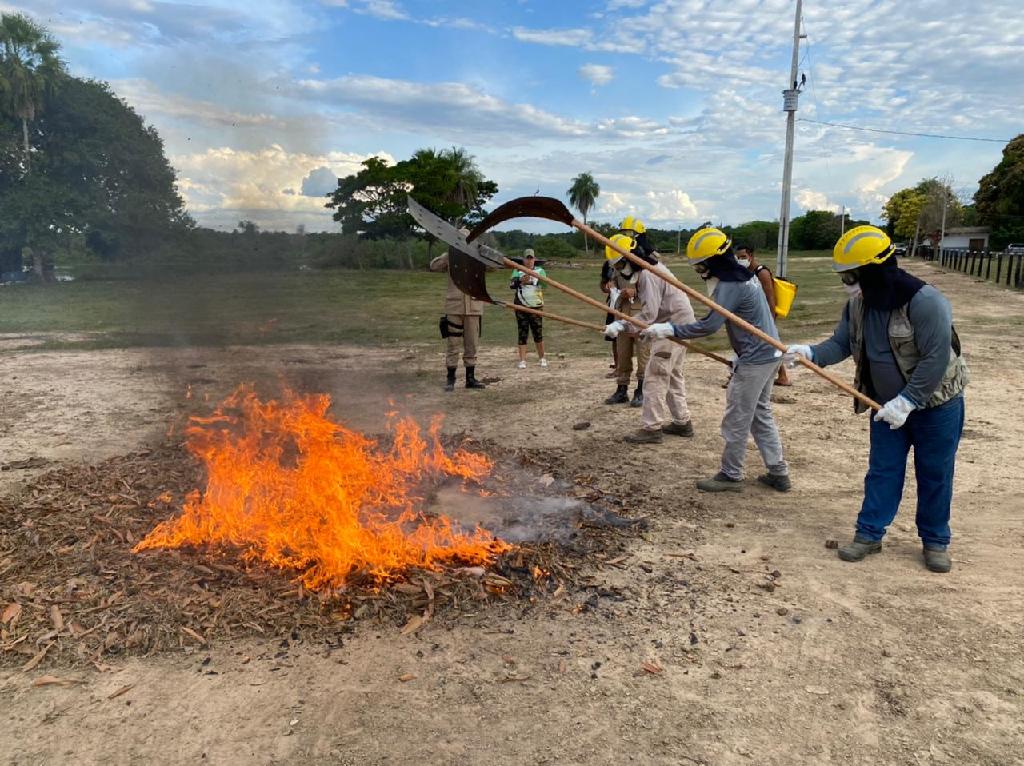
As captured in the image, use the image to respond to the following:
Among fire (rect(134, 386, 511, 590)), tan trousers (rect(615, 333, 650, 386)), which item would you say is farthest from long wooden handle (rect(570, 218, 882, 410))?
tan trousers (rect(615, 333, 650, 386))

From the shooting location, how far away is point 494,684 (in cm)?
311

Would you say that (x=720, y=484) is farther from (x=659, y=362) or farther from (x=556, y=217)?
(x=556, y=217)

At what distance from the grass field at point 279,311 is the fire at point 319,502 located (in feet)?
4.26

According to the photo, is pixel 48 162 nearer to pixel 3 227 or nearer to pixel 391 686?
pixel 3 227

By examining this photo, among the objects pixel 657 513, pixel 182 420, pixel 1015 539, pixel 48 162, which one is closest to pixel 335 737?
pixel 657 513

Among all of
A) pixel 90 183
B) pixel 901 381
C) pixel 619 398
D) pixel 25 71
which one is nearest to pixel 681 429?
pixel 619 398

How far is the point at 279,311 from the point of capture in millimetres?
7441

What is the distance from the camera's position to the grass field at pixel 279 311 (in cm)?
669

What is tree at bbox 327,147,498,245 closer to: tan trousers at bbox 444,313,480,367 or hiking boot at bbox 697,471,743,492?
tan trousers at bbox 444,313,480,367

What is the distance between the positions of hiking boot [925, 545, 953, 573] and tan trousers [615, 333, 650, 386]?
14.4 ft

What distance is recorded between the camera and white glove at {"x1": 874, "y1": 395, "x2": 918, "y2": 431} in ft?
13.0

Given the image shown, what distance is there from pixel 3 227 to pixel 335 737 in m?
29.7

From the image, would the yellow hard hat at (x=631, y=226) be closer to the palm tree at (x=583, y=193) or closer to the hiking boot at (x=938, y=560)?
the hiking boot at (x=938, y=560)

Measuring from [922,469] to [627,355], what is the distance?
179 inches
